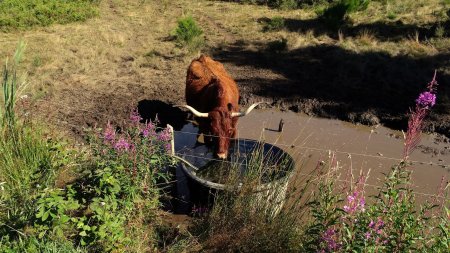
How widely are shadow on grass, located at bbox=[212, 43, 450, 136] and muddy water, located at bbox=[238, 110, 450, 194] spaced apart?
427 mm

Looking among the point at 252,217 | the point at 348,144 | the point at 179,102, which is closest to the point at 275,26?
the point at 179,102

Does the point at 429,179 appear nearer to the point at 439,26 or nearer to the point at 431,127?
the point at 431,127

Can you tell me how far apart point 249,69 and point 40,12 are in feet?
29.6

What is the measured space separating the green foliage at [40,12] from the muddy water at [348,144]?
9.76 m

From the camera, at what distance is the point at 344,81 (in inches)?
396

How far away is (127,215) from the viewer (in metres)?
3.84

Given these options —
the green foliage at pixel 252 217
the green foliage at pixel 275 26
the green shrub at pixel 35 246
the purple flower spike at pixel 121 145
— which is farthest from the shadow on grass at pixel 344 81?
the green shrub at pixel 35 246

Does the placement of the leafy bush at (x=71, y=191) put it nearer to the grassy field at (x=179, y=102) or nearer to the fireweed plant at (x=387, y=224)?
the grassy field at (x=179, y=102)

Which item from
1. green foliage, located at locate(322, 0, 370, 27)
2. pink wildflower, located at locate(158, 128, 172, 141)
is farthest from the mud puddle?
green foliage, located at locate(322, 0, 370, 27)

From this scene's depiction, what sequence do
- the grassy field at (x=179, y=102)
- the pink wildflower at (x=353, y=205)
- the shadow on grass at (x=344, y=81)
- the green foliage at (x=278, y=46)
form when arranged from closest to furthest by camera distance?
the pink wildflower at (x=353, y=205) < the grassy field at (x=179, y=102) < the shadow on grass at (x=344, y=81) < the green foliage at (x=278, y=46)

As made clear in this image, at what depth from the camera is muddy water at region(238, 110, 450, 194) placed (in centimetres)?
673

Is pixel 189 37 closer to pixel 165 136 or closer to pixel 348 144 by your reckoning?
pixel 348 144

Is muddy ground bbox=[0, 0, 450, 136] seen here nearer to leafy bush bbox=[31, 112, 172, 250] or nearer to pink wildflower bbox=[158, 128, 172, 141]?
pink wildflower bbox=[158, 128, 172, 141]

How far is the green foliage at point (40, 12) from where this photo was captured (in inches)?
557
